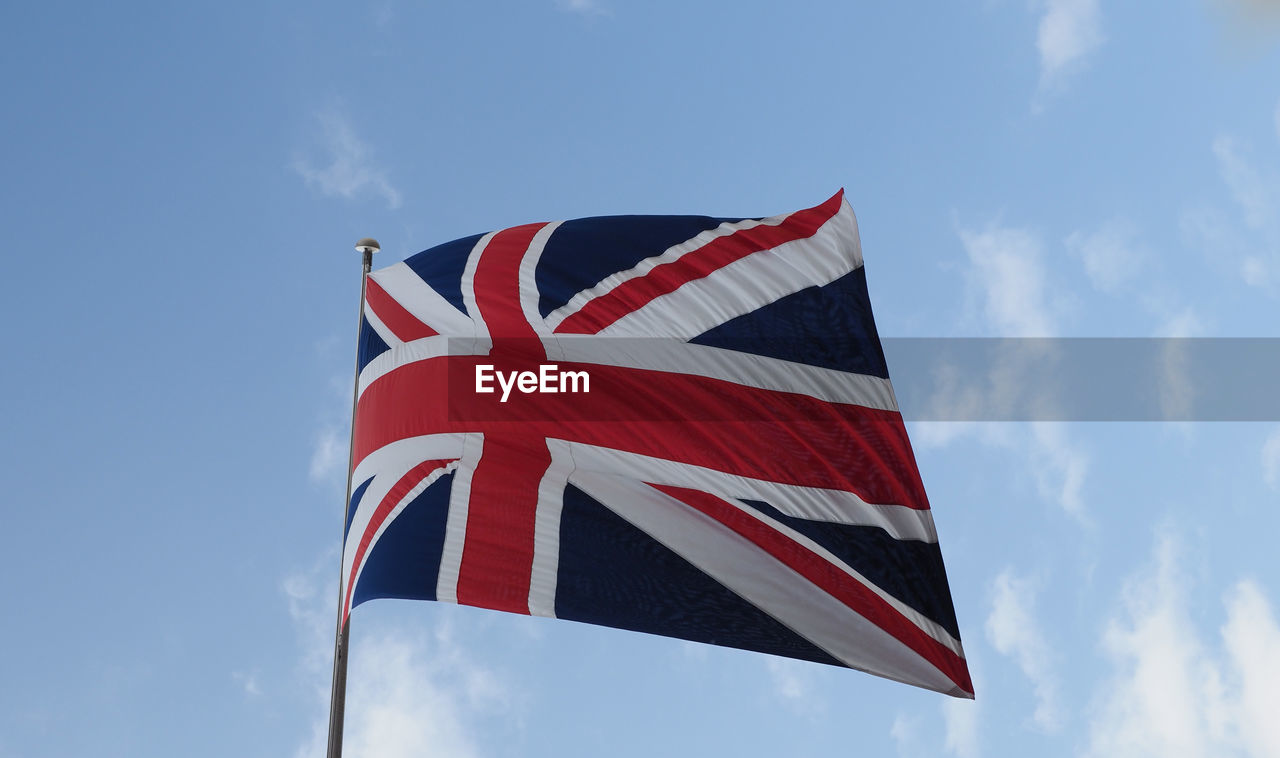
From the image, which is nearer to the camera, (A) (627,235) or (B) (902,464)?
(B) (902,464)

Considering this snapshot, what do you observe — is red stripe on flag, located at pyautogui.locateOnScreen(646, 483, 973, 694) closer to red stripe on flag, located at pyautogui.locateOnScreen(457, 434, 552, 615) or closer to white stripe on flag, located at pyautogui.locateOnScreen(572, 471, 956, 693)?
white stripe on flag, located at pyautogui.locateOnScreen(572, 471, 956, 693)

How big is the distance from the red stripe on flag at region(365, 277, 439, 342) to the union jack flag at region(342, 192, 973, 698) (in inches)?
0.9

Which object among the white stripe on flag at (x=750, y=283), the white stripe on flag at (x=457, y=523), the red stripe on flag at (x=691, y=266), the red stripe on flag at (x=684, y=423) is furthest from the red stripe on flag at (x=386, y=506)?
the white stripe on flag at (x=750, y=283)

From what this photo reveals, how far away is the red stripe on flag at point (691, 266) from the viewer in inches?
378

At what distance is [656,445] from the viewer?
896cm

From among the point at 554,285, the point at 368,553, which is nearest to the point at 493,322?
the point at 554,285

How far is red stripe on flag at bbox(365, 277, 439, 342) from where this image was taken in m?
9.72

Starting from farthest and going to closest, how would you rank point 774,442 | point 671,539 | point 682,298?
point 682,298 → point 774,442 → point 671,539

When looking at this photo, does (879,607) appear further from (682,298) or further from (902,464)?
(682,298)

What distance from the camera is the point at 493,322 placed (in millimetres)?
9578

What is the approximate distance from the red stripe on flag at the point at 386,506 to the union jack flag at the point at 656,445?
0.02 meters

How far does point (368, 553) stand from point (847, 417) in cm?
407

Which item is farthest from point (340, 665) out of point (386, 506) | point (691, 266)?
point (691, 266)

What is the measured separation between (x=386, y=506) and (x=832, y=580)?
3477 mm
